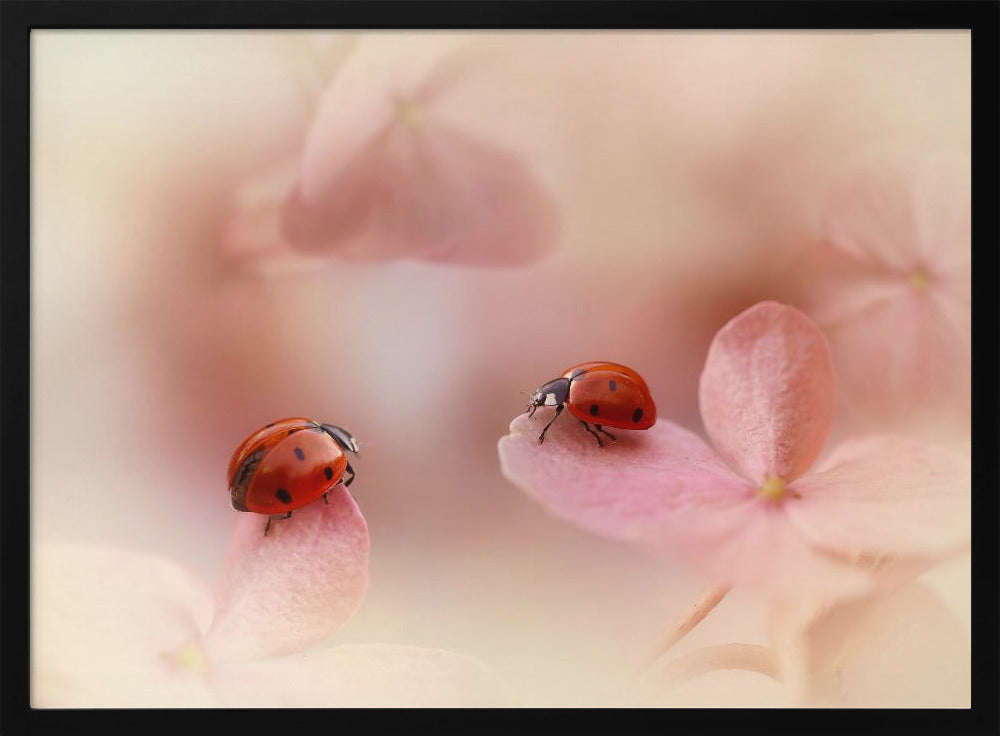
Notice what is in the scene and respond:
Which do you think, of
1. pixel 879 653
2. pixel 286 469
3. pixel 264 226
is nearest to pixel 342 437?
pixel 286 469

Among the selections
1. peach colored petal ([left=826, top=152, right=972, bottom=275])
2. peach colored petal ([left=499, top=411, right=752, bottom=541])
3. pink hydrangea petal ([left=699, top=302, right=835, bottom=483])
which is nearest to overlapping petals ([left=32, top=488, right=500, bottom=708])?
peach colored petal ([left=499, top=411, right=752, bottom=541])

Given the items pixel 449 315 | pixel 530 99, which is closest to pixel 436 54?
pixel 530 99

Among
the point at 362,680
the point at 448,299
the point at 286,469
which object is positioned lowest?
the point at 362,680

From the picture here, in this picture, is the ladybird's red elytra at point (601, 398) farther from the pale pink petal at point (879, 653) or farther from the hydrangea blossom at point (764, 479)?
the pale pink petal at point (879, 653)

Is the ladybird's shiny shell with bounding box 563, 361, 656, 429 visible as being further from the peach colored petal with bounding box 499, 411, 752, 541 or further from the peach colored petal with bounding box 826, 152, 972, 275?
the peach colored petal with bounding box 826, 152, 972, 275

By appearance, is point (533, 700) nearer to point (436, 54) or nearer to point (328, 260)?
point (328, 260)

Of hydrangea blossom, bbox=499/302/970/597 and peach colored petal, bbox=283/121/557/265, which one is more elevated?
peach colored petal, bbox=283/121/557/265

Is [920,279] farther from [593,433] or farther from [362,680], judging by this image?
[362,680]

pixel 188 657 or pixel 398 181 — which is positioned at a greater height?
pixel 398 181

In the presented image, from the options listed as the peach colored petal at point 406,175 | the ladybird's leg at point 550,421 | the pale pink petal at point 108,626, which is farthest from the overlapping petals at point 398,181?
the pale pink petal at point 108,626
